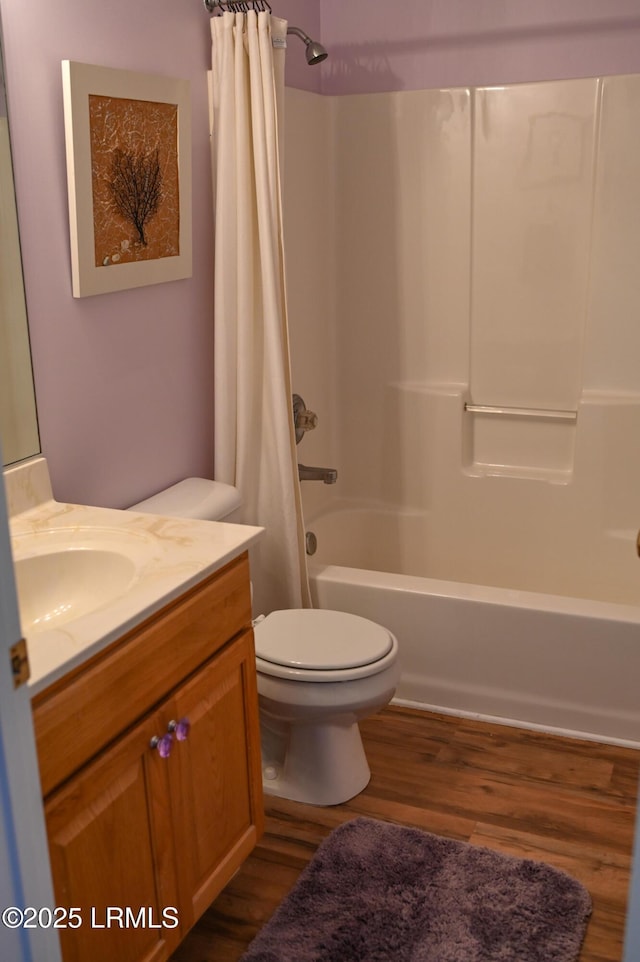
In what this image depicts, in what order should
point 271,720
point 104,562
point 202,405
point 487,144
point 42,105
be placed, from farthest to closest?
point 487,144, point 202,405, point 271,720, point 42,105, point 104,562

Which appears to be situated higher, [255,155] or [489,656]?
[255,155]

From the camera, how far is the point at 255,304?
2674 millimetres

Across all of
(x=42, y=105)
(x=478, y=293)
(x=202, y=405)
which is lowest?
(x=202, y=405)

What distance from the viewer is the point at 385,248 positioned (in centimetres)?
337

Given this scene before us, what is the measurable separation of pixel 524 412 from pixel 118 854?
2117 millimetres

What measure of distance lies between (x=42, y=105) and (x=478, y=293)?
168 centimetres

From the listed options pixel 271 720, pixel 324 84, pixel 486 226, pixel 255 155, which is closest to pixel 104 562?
pixel 271 720

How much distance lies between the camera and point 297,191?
3150mm

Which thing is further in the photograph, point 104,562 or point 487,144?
point 487,144

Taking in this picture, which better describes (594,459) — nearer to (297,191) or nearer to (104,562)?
(297,191)

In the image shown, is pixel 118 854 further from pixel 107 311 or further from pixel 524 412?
pixel 524 412

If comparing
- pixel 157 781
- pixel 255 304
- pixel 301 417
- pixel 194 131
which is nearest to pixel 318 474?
pixel 301 417

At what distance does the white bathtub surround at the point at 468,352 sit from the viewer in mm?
2994

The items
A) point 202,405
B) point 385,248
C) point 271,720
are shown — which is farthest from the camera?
point 385,248
